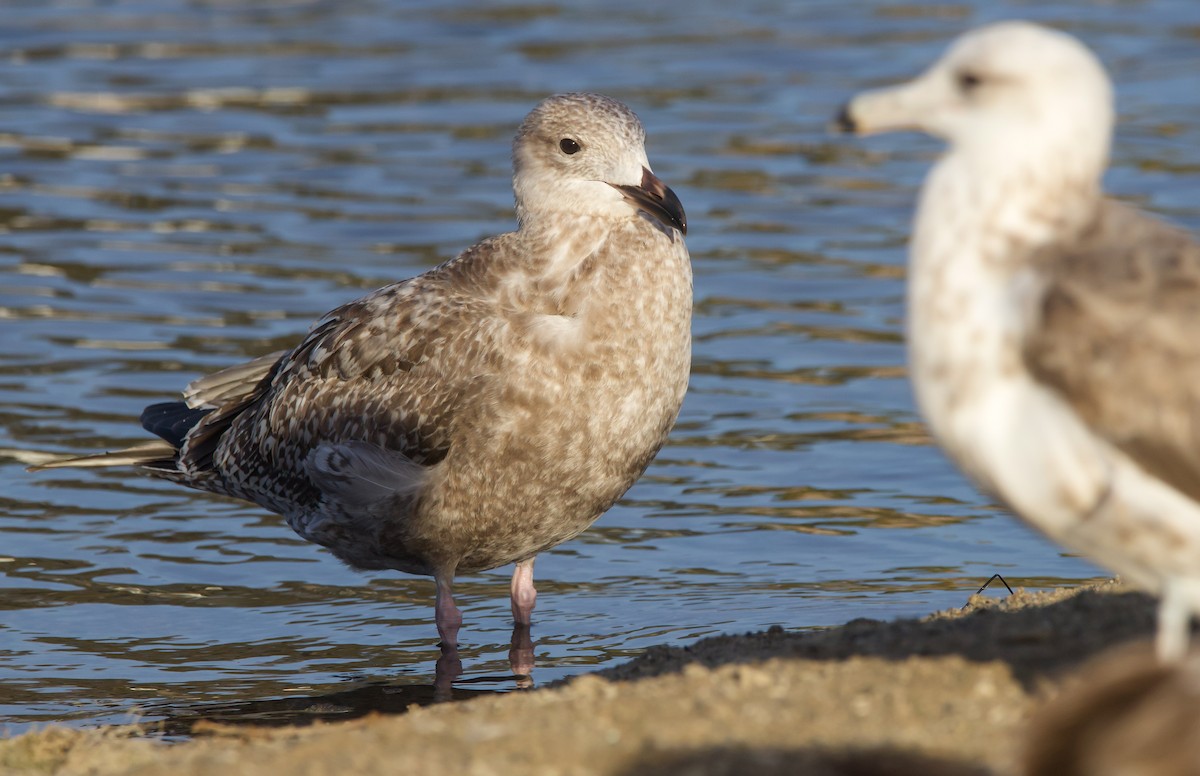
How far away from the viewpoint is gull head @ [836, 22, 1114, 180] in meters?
5.14

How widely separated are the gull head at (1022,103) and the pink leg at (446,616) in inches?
150

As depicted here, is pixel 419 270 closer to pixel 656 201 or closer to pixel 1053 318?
pixel 656 201

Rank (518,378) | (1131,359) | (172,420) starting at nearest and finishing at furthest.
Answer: (1131,359) < (518,378) < (172,420)

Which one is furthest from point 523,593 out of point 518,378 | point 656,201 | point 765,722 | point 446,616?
point 765,722

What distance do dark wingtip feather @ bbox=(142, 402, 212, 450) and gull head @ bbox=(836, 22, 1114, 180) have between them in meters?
5.37

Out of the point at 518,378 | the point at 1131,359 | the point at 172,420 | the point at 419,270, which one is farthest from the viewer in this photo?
the point at 419,270

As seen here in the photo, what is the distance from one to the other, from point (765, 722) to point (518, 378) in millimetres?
2797

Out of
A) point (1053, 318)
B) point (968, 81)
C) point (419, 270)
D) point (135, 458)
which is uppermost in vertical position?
point (968, 81)

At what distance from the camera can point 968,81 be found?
17.3ft

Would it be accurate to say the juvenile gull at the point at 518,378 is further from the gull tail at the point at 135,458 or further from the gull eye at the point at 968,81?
the gull eye at the point at 968,81

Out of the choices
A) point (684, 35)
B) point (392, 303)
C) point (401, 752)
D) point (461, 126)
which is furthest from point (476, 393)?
point (684, 35)

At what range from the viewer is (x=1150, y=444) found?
486 cm

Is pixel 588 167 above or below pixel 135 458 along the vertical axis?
above

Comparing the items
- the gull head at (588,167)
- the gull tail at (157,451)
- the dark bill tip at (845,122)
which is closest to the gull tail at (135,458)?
the gull tail at (157,451)
